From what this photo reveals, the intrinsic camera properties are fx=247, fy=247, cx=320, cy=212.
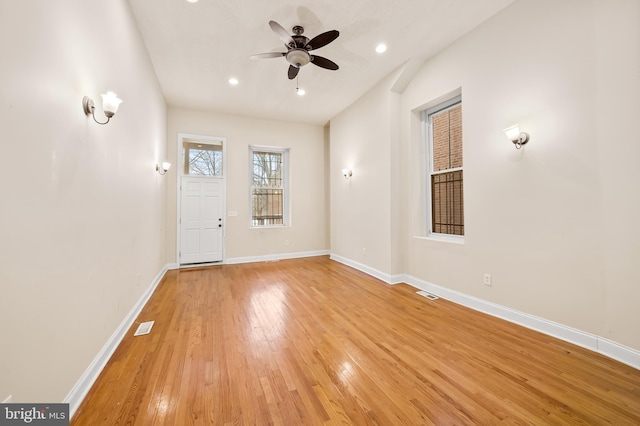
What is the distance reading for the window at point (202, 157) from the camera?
18.5 feet

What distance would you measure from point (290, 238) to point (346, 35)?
448cm

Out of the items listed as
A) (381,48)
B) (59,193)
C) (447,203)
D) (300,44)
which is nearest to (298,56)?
(300,44)

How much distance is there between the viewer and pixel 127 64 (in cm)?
265

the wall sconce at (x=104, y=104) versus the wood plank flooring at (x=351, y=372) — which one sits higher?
the wall sconce at (x=104, y=104)

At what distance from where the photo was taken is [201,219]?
5590mm

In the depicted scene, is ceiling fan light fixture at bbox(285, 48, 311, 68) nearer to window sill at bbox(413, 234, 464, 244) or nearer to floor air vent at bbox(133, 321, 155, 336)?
window sill at bbox(413, 234, 464, 244)

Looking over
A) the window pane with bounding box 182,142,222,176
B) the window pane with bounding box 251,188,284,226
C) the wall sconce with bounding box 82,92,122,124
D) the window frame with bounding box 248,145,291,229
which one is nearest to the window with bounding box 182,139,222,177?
the window pane with bounding box 182,142,222,176

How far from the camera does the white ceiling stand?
9.12ft

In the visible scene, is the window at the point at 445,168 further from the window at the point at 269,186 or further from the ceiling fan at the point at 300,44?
the window at the point at 269,186

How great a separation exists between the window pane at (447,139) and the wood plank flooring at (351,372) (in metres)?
2.08

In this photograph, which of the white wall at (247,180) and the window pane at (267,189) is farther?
the window pane at (267,189)

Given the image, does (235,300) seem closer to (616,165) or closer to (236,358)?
(236,358)

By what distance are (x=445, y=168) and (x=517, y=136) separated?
46.6 inches

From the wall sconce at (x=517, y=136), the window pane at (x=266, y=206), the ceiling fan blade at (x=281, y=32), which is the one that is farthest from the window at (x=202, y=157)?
the wall sconce at (x=517, y=136)
